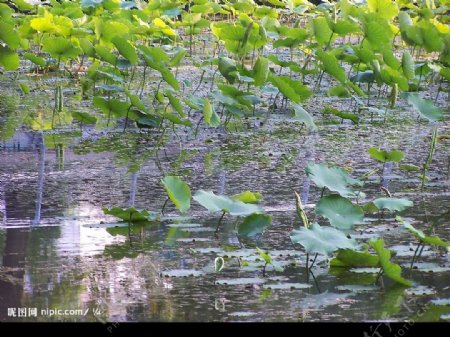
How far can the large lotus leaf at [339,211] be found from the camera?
7.30 feet

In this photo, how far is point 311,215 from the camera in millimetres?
2512

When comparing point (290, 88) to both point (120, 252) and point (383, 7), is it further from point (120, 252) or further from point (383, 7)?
point (383, 7)

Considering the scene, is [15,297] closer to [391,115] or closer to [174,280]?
[174,280]

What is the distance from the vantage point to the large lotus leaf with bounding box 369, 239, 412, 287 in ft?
6.21

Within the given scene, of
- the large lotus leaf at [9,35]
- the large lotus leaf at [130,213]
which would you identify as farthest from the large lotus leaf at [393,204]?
the large lotus leaf at [9,35]

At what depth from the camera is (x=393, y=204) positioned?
7.70 ft

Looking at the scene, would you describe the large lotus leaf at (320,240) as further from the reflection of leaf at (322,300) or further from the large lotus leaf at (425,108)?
the large lotus leaf at (425,108)

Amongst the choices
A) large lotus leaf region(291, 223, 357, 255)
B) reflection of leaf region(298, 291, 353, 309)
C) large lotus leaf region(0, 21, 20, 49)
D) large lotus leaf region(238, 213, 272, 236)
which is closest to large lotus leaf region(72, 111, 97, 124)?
large lotus leaf region(0, 21, 20, 49)

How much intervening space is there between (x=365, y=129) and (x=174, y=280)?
2.03 metres

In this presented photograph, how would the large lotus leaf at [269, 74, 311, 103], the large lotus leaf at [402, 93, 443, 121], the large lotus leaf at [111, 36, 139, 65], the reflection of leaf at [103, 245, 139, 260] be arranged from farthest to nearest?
the large lotus leaf at [111, 36, 139, 65] → the large lotus leaf at [269, 74, 311, 103] → the large lotus leaf at [402, 93, 443, 121] → the reflection of leaf at [103, 245, 139, 260]

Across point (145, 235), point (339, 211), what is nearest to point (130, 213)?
point (145, 235)

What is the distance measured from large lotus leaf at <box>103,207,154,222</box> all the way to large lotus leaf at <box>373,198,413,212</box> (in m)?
0.54

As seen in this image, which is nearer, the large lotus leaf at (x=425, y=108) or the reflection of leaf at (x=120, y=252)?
the reflection of leaf at (x=120, y=252)

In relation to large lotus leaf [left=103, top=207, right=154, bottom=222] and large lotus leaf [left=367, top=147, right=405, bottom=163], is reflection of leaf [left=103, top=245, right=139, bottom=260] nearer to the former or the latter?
large lotus leaf [left=103, top=207, right=154, bottom=222]
